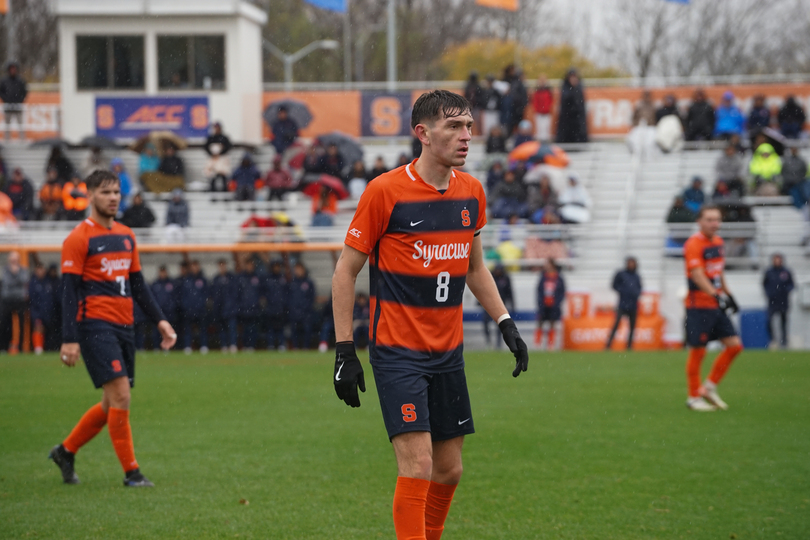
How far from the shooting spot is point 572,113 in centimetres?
2514

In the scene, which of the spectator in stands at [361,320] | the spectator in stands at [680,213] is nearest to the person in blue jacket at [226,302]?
the spectator in stands at [361,320]

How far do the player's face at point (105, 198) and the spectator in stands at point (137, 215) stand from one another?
1465 cm

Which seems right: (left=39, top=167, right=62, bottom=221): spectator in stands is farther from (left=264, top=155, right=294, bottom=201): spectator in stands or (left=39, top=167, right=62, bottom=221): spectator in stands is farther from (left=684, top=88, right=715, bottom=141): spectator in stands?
(left=684, top=88, right=715, bottom=141): spectator in stands

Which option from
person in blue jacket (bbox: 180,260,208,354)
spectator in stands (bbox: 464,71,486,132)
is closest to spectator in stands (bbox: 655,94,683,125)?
spectator in stands (bbox: 464,71,486,132)

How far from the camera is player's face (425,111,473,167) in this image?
456 cm

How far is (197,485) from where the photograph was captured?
709 centimetres

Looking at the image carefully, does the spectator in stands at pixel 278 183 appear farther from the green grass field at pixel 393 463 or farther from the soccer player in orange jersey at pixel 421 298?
the soccer player in orange jersey at pixel 421 298

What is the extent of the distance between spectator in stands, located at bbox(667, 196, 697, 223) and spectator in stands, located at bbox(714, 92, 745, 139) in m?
4.52

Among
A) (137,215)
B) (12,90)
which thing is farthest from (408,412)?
(12,90)

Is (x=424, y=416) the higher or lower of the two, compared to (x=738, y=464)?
higher

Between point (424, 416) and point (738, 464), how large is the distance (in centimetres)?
428

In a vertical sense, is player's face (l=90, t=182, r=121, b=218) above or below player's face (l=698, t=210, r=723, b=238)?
above

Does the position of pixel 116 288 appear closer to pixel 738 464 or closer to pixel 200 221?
pixel 738 464

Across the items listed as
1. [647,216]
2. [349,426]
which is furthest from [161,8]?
[349,426]
